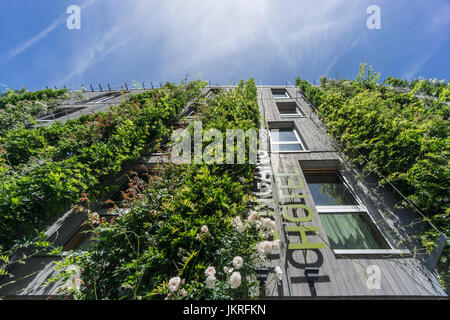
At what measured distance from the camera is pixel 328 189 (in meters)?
5.32

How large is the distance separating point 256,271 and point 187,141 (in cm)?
419

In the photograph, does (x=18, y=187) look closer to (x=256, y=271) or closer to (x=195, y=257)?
(x=195, y=257)

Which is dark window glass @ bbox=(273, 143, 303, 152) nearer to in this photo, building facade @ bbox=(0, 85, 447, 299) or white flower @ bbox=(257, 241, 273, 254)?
building facade @ bbox=(0, 85, 447, 299)

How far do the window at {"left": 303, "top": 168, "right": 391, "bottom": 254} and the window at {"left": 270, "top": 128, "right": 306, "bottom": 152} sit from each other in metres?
2.08

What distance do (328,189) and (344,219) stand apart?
1198mm

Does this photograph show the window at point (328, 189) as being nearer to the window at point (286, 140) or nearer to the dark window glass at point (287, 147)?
the window at point (286, 140)

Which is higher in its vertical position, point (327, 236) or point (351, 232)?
point (351, 232)

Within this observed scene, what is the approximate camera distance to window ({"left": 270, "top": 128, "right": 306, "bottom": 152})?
7.23 m

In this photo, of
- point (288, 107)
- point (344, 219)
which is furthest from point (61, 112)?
point (344, 219)

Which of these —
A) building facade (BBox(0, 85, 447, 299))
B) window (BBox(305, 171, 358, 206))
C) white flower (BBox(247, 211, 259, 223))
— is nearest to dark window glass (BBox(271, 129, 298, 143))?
building facade (BBox(0, 85, 447, 299))

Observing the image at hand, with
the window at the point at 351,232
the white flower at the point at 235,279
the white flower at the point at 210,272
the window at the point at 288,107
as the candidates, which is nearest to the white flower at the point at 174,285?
the white flower at the point at 210,272

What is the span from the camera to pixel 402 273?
314 cm

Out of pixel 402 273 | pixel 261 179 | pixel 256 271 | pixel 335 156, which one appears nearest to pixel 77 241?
pixel 256 271

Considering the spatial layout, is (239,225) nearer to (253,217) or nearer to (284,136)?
(253,217)
